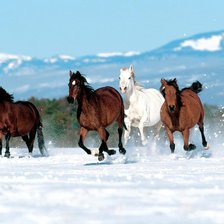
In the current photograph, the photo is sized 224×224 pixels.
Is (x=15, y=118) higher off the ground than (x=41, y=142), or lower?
higher

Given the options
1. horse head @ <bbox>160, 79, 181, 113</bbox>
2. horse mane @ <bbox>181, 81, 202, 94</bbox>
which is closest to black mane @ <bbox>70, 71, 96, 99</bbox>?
horse head @ <bbox>160, 79, 181, 113</bbox>

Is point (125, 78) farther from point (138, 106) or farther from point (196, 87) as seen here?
point (196, 87)

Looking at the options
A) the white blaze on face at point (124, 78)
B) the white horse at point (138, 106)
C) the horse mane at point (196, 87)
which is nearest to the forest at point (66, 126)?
the white horse at point (138, 106)

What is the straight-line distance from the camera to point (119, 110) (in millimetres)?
15945

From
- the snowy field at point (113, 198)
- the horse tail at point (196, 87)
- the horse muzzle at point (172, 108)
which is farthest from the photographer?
the horse tail at point (196, 87)

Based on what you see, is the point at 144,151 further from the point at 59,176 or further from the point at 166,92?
the point at 59,176

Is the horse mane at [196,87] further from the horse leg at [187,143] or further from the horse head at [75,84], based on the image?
the horse head at [75,84]

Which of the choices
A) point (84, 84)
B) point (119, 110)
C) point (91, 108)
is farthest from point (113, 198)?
point (119, 110)

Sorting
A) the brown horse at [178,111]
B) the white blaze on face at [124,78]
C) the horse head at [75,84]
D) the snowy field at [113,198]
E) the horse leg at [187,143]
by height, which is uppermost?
the white blaze on face at [124,78]

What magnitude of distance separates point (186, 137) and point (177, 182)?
6.70 metres

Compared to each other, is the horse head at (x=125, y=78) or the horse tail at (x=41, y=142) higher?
the horse head at (x=125, y=78)

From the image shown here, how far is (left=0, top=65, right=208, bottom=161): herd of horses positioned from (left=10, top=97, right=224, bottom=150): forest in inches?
27.2

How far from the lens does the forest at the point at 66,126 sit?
24.4 meters

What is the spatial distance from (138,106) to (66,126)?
17.2 m
